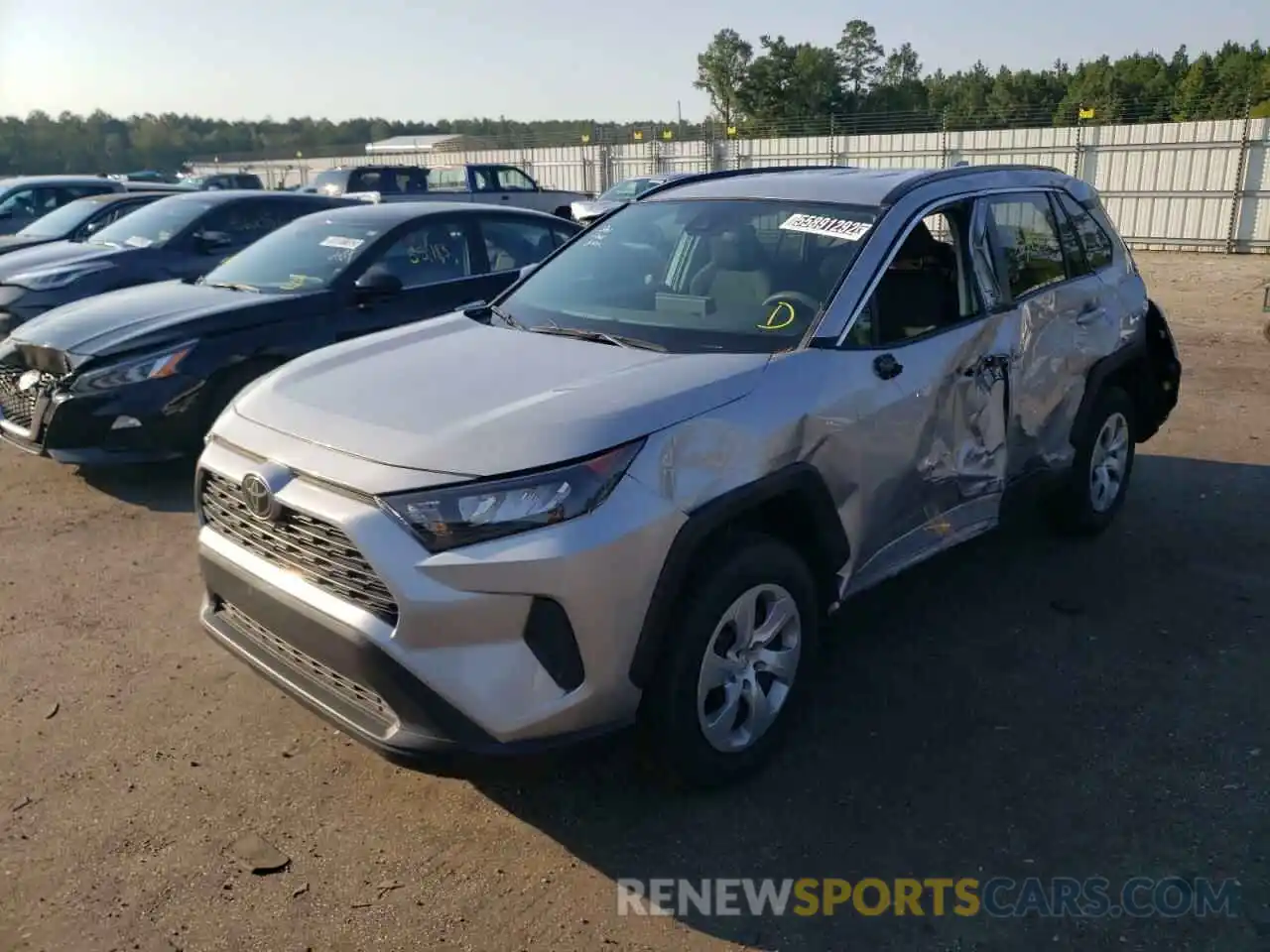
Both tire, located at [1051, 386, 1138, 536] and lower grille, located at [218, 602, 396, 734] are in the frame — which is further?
tire, located at [1051, 386, 1138, 536]

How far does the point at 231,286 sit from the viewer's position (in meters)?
6.77

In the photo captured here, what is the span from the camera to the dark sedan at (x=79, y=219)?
38.2ft

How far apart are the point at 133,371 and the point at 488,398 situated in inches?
146

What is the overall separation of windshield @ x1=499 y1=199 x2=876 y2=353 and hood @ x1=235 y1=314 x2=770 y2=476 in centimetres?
22

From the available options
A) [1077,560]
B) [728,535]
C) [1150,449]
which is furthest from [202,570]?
[1150,449]

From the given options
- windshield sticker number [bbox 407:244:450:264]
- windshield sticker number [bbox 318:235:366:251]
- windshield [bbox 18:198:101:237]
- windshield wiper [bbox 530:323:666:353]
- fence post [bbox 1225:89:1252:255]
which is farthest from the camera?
fence post [bbox 1225:89:1252:255]

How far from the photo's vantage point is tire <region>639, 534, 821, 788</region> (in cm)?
285

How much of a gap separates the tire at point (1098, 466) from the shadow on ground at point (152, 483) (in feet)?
15.7

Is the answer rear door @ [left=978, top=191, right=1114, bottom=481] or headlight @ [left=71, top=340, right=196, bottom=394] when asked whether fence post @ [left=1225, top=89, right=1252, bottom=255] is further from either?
headlight @ [left=71, top=340, right=196, bottom=394]

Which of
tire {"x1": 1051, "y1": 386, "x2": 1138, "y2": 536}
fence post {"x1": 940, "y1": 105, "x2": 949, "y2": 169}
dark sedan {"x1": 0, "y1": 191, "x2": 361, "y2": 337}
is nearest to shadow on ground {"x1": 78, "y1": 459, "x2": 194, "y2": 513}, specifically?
dark sedan {"x1": 0, "y1": 191, "x2": 361, "y2": 337}

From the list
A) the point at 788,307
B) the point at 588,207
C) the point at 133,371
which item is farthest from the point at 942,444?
the point at 588,207

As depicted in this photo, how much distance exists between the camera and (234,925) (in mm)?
2664

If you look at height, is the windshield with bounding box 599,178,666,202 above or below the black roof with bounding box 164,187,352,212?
below

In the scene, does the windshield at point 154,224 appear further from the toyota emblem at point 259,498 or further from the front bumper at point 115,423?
the toyota emblem at point 259,498
